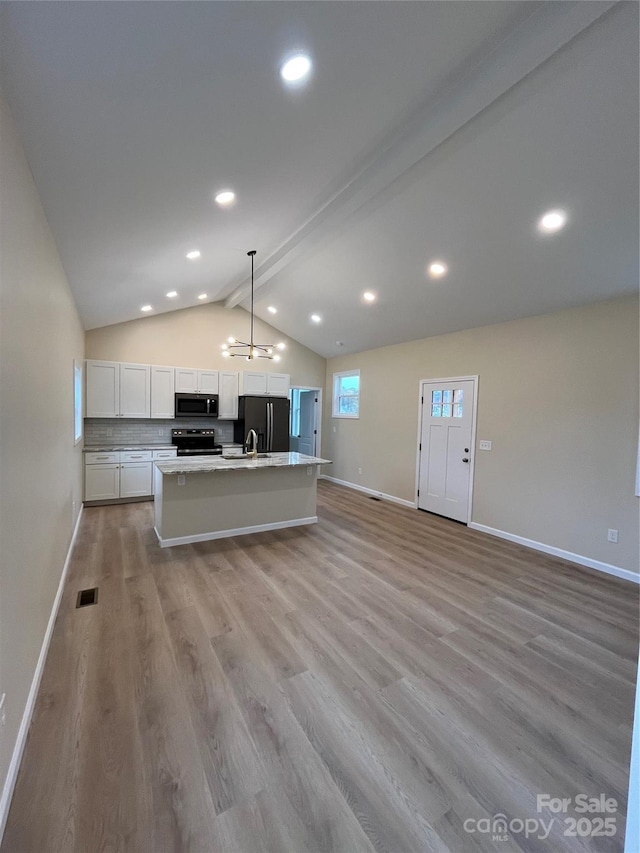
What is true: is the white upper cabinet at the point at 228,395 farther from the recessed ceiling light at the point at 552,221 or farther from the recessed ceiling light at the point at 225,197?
the recessed ceiling light at the point at 552,221

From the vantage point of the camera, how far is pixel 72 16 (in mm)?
1102

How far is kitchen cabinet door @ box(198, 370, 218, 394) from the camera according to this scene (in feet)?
20.5

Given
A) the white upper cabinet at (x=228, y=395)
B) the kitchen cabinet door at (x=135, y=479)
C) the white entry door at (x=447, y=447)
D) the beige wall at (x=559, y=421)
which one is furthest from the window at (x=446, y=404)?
the kitchen cabinet door at (x=135, y=479)

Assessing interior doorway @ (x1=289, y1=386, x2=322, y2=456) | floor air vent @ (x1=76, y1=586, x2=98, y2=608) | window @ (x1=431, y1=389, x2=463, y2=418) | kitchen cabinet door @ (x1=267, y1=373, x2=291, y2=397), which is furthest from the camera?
interior doorway @ (x1=289, y1=386, x2=322, y2=456)

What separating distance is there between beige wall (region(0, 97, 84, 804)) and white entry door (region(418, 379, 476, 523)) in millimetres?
4629

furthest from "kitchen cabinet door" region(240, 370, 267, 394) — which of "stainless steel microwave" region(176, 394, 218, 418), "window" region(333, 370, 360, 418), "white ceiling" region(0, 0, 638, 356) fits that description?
"white ceiling" region(0, 0, 638, 356)

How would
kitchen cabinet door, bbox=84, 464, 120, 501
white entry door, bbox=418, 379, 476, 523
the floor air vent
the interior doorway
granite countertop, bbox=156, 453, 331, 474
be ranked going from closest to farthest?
the floor air vent < granite countertop, bbox=156, 453, 331, 474 < white entry door, bbox=418, 379, 476, 523 < kitchen cabinet door, bbox=84, 464, 120, 501 < the interior doorway

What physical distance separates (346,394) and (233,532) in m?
4.14

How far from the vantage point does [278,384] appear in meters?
6.93

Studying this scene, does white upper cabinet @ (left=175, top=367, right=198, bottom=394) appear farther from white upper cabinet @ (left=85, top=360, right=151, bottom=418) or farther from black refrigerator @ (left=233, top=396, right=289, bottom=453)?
black refrigerator @ (left=233, top=396, right=289, bottom=453)

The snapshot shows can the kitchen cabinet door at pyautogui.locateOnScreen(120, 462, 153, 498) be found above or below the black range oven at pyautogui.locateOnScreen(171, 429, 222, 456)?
below

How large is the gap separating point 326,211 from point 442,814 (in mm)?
3960

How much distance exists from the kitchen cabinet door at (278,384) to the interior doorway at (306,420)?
578 millimetres

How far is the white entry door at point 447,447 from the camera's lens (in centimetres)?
493
